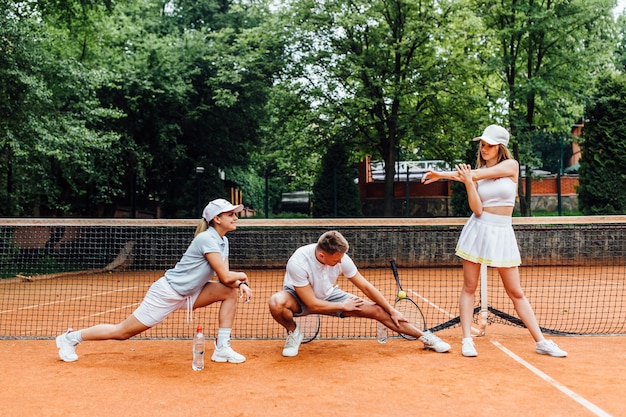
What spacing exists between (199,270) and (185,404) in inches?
59.6

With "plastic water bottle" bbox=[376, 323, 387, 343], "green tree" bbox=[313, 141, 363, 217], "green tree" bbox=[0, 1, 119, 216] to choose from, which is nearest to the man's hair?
"plastic water bottle" bbox=[376, 323, 387, 343]

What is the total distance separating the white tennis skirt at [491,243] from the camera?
5.72m

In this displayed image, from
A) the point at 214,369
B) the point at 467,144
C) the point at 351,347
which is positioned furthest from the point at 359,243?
the point at 214,369

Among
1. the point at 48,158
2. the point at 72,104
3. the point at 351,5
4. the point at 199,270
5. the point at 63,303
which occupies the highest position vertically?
the point at 351,5

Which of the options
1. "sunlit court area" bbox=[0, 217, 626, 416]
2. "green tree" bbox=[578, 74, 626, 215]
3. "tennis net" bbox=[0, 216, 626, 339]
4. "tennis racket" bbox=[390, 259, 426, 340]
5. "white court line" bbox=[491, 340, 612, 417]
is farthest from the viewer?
"green tree" bbox=[578, 74, 626, 215]

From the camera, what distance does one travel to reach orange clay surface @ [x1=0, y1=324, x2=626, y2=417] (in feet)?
13.9

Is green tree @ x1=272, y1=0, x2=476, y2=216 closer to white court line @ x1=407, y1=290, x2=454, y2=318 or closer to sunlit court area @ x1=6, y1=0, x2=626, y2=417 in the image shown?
sunlit court area @ x1=6, y1=0, x2=626, y2=417

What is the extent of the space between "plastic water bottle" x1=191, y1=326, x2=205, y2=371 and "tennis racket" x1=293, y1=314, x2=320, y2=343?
136cm

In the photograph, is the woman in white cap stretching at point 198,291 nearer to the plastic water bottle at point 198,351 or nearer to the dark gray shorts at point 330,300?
the plastic water bottle at point 198,351

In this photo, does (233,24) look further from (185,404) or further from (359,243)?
(185,404)

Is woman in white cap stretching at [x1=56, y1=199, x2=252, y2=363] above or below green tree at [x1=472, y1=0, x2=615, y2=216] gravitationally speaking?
below

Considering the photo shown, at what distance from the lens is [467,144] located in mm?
19953

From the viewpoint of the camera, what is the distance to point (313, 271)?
5.77m

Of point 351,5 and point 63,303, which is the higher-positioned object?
→ point 351,5
